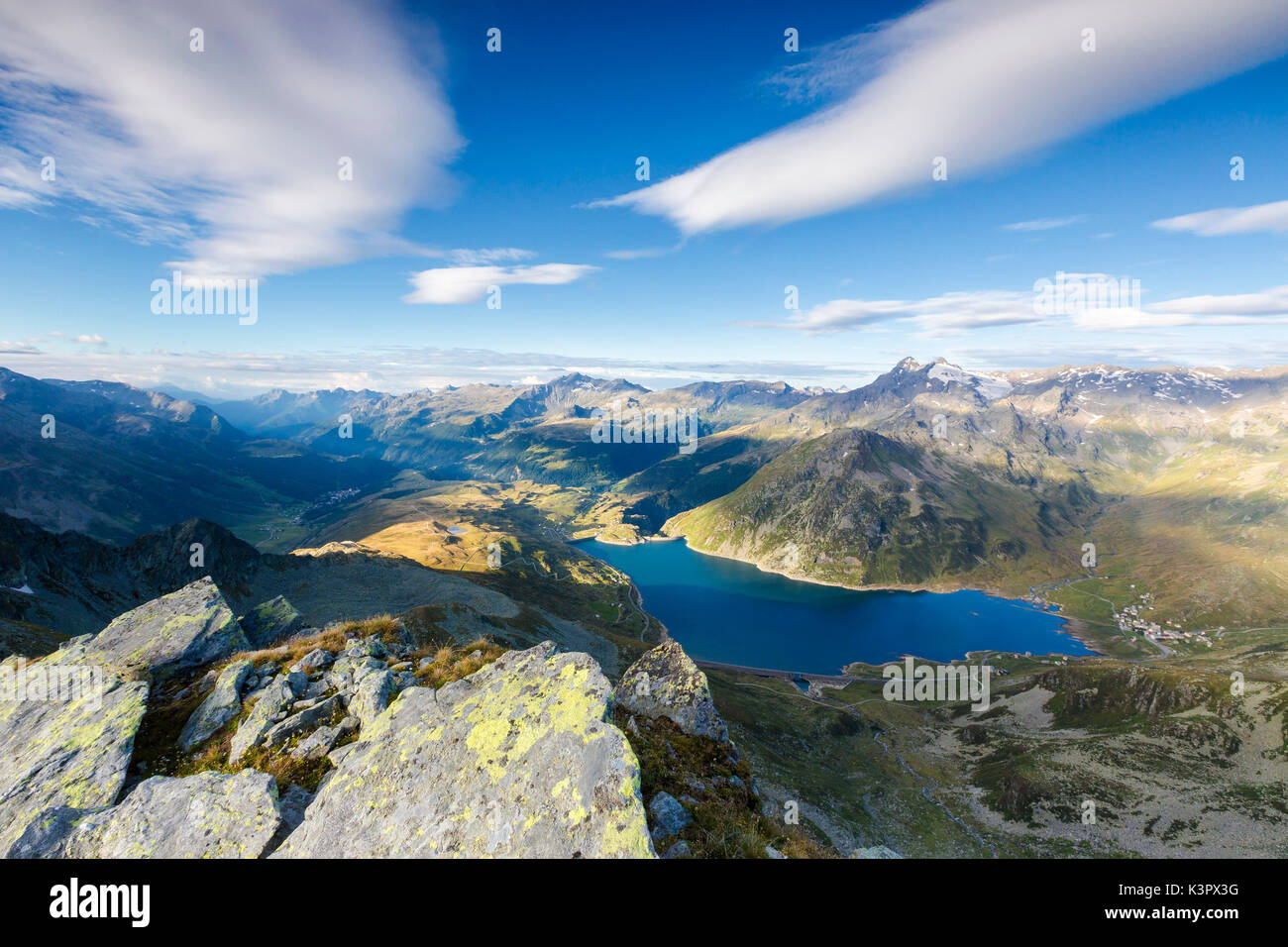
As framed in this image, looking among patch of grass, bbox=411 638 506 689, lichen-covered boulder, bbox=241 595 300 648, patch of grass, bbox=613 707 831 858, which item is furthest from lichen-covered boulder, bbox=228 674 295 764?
lichen-covered boulder, bbox=241 595 300 648

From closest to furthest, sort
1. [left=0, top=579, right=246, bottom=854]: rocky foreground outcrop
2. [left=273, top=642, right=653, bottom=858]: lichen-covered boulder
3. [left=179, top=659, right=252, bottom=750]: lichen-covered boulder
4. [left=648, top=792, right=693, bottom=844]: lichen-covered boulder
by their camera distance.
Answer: [left=273, top=642, right=653, bottom=858]: lichen-covered boulder, [left=648, top=792, right=693, bottom=844]: lichen-covered boulder, [left=0, top=579, right=246, bottom=854]: rocky foreground outcrop, [left=179, top=659, right=252, bottom=750]: lichen-covered boulder

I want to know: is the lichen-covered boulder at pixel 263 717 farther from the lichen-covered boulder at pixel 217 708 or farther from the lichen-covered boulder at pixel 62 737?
the lichen-covered boulder at pixel 62 737

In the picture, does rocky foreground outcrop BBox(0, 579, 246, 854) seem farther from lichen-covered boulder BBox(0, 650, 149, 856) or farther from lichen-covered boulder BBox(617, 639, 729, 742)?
lichen-covered boulder BBox(617, 639, 729, 742)

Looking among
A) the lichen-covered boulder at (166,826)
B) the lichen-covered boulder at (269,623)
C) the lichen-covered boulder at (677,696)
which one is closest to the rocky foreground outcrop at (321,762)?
the lichen-covered boulder at (166,826)

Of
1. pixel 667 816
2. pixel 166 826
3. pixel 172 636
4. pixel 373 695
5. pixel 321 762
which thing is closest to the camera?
pixel 166 826

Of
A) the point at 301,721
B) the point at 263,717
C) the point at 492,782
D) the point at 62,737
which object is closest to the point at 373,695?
the point at 301,721

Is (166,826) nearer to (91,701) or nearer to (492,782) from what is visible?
(492,782)
